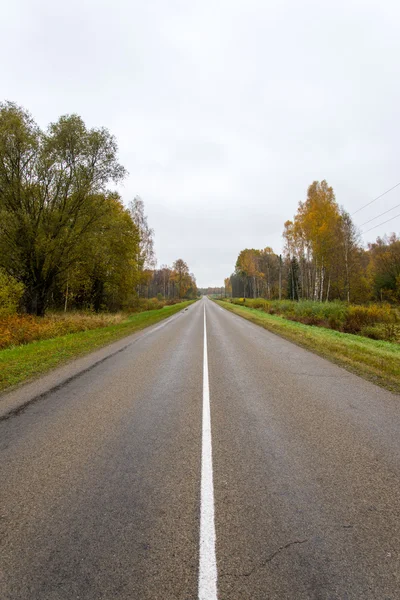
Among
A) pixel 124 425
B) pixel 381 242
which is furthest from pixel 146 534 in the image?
pixel 381 242

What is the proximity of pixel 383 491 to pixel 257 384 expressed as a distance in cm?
346

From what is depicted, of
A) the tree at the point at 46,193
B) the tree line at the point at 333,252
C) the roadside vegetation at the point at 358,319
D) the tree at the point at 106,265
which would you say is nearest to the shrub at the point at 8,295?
the tree at the point at 46,193

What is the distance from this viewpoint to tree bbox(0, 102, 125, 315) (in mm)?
15391

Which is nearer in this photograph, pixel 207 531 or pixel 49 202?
pixel 207 531

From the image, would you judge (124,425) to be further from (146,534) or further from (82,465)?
(146,534)

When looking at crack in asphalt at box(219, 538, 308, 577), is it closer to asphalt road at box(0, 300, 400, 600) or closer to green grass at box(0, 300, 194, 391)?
asphalt road at box(0, 300, 400, 600)

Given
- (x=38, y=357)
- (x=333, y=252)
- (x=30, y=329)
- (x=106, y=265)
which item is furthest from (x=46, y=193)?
(x=333, y=252)

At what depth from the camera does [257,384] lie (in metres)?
6.09

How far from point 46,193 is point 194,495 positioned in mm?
19299

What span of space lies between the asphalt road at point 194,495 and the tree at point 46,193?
13.4 meters

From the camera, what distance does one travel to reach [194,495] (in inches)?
103

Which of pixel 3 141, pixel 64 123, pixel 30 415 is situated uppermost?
pixel 64 123

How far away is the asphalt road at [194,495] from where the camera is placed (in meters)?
1.79

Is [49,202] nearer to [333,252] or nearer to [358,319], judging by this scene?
[358,319]
